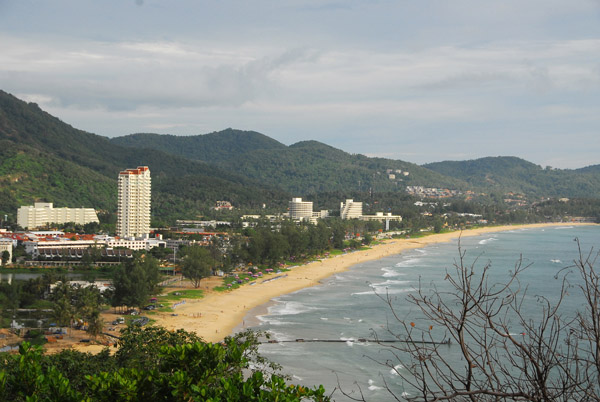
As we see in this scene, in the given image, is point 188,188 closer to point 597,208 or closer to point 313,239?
point 313,239

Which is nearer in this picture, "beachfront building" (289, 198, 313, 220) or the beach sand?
the beach sand

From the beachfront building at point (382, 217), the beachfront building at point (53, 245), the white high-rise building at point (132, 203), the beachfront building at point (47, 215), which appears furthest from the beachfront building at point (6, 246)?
the beachfront building at point (382, 217)

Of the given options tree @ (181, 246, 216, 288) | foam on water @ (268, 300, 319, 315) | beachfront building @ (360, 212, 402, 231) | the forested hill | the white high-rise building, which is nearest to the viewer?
foam on water @ (268, 300, 319, 315)

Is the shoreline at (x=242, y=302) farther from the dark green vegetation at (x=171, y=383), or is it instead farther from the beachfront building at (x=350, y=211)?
the beachfront building at (x=350, y=211)

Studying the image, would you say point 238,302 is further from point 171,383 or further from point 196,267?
point 171,383

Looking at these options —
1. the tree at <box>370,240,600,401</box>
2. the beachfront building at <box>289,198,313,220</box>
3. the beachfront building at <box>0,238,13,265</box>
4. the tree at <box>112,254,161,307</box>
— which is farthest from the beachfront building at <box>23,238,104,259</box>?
the tree at <box>370,240,600,401</box>

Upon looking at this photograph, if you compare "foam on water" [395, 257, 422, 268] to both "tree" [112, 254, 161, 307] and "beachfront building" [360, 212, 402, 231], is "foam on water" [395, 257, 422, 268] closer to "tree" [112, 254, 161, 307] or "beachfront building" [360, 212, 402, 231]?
"tree" [112, 254, 161, 307]

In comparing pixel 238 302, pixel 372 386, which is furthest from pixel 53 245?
pixel 372 386
